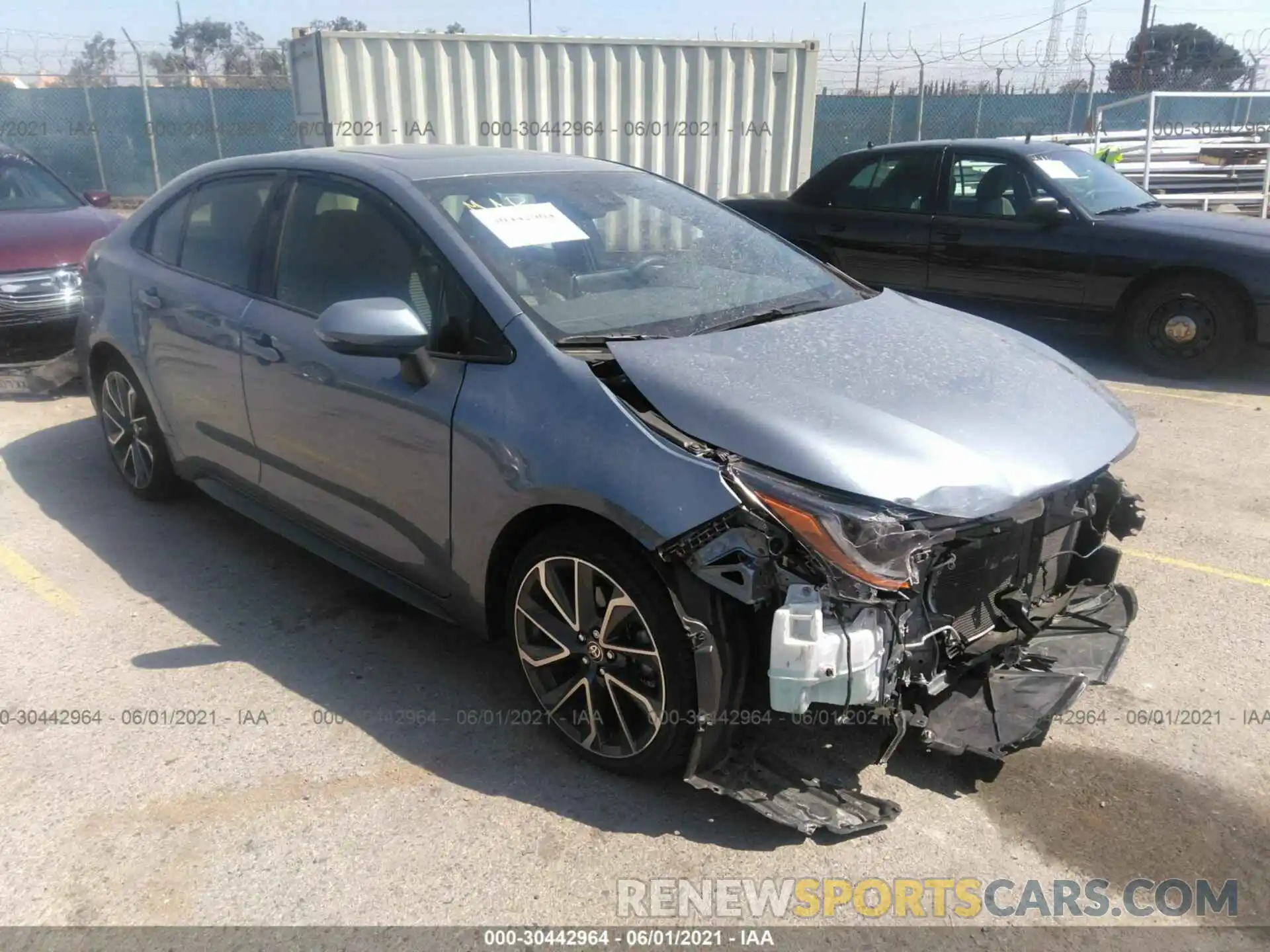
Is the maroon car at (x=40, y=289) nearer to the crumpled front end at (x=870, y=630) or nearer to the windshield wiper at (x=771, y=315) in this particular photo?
the windshield wiper at (x=771, y=315)

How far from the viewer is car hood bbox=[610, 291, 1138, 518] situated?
8.61 feet

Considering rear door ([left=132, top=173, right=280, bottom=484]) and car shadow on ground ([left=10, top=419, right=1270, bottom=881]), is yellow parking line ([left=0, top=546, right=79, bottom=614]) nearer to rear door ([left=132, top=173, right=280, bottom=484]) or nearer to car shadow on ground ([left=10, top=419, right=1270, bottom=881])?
car shadow on ground ([left=10, top=419, right=1270, bottom=881])

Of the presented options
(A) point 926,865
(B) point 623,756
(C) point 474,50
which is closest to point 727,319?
(B) point 623,756

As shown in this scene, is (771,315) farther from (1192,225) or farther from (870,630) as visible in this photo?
(1192,225)

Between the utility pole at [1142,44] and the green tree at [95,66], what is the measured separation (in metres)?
21.5

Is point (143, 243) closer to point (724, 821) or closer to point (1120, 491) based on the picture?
point (724, 821)

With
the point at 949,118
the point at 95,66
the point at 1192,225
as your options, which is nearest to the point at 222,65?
the point at 95,66

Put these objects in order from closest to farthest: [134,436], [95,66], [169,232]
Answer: [169,232]
[134,436]
[95,66]

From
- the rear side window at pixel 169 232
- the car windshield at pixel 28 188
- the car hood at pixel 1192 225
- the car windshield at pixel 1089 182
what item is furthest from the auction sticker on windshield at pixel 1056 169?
the car windshield at pixel 28 188

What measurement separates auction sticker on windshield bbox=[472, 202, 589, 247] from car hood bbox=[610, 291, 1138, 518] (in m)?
0.61

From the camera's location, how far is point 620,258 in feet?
11.9

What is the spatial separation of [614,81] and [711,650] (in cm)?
717

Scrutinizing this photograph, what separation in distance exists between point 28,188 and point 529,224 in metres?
7.00

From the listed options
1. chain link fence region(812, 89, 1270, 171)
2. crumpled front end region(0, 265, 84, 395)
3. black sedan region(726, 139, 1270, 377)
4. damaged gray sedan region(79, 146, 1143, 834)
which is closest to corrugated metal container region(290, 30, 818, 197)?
black sedan region(726, 139, 1270, 377)
